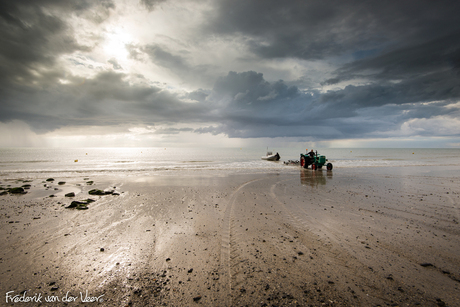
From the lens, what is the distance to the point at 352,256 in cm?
542

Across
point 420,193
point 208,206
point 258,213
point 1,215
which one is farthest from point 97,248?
point 420,193

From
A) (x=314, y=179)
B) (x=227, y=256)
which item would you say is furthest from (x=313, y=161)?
(x=227, y=256)

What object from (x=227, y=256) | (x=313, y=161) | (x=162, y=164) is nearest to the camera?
(x=227, y=256)

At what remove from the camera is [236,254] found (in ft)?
18.5

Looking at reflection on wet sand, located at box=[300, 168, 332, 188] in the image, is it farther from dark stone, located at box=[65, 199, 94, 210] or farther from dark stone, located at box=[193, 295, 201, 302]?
dark stone, located at box=[65, 199, 94, 210]

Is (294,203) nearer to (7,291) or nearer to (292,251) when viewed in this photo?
(292,251)

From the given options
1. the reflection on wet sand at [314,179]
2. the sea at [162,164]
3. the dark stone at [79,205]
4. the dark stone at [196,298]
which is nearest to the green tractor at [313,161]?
the sea at [162,164]

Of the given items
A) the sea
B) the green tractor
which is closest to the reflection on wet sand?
the green tractor

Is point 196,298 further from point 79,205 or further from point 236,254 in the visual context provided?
point 79,205

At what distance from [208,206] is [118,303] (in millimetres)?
6990

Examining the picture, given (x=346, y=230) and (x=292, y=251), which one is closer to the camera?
(x=292, y=251)

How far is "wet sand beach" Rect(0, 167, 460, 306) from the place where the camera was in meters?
4.05

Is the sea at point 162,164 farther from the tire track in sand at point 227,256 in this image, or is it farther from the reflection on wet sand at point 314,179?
the tire track in sand at point 227,256

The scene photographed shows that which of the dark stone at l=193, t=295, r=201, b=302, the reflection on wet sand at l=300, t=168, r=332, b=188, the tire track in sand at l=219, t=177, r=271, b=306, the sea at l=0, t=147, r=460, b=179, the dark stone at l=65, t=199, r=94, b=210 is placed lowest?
the dark stone at l=193, t=295, r=201, b=302
